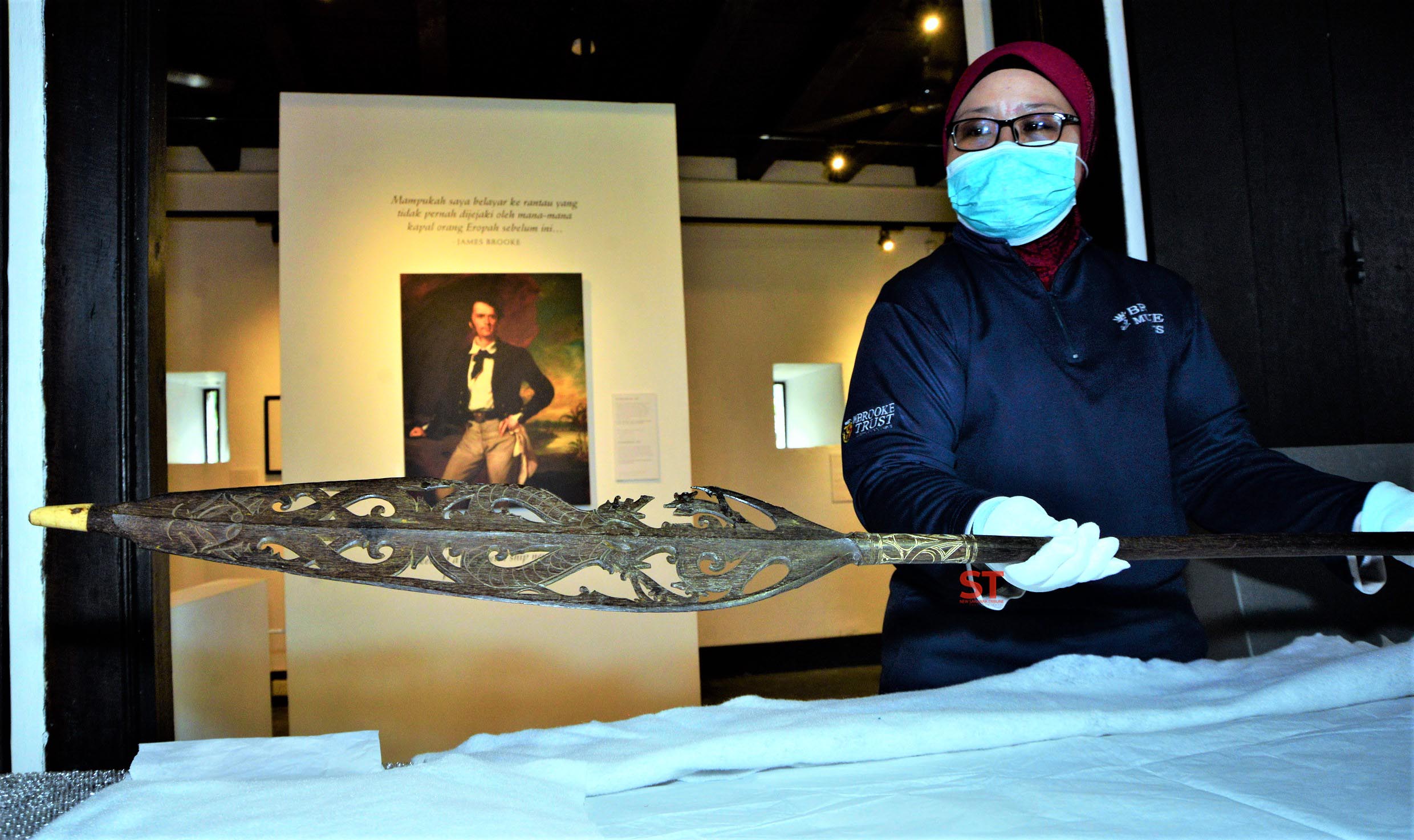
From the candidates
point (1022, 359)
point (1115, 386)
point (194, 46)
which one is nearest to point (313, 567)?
point (1022, 359)

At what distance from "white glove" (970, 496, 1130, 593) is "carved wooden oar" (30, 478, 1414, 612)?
24 mm

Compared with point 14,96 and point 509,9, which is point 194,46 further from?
point 14,96

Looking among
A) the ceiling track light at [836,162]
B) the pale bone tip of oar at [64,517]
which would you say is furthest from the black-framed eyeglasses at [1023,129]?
the ceiling track light at [836,162]

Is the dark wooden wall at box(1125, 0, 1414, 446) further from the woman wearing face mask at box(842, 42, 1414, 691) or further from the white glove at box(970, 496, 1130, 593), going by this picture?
the white glove at box(970, 496, 1130, 593)

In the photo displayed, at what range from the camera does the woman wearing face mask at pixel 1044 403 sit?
54.1 inches

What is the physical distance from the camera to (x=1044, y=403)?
139 centimetres

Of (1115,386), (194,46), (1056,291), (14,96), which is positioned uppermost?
(194,46)

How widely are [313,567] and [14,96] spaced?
4.95ft

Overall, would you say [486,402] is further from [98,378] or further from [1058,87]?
[1058,87]

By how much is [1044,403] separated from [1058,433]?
0.05 meters

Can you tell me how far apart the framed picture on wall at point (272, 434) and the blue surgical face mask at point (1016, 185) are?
19.1 ft

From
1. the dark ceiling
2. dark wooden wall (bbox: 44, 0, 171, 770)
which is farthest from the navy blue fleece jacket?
the dark ceiling

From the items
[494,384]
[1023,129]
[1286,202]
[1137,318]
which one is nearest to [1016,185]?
[1023,129]

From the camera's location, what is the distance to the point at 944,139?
1.60 metres
